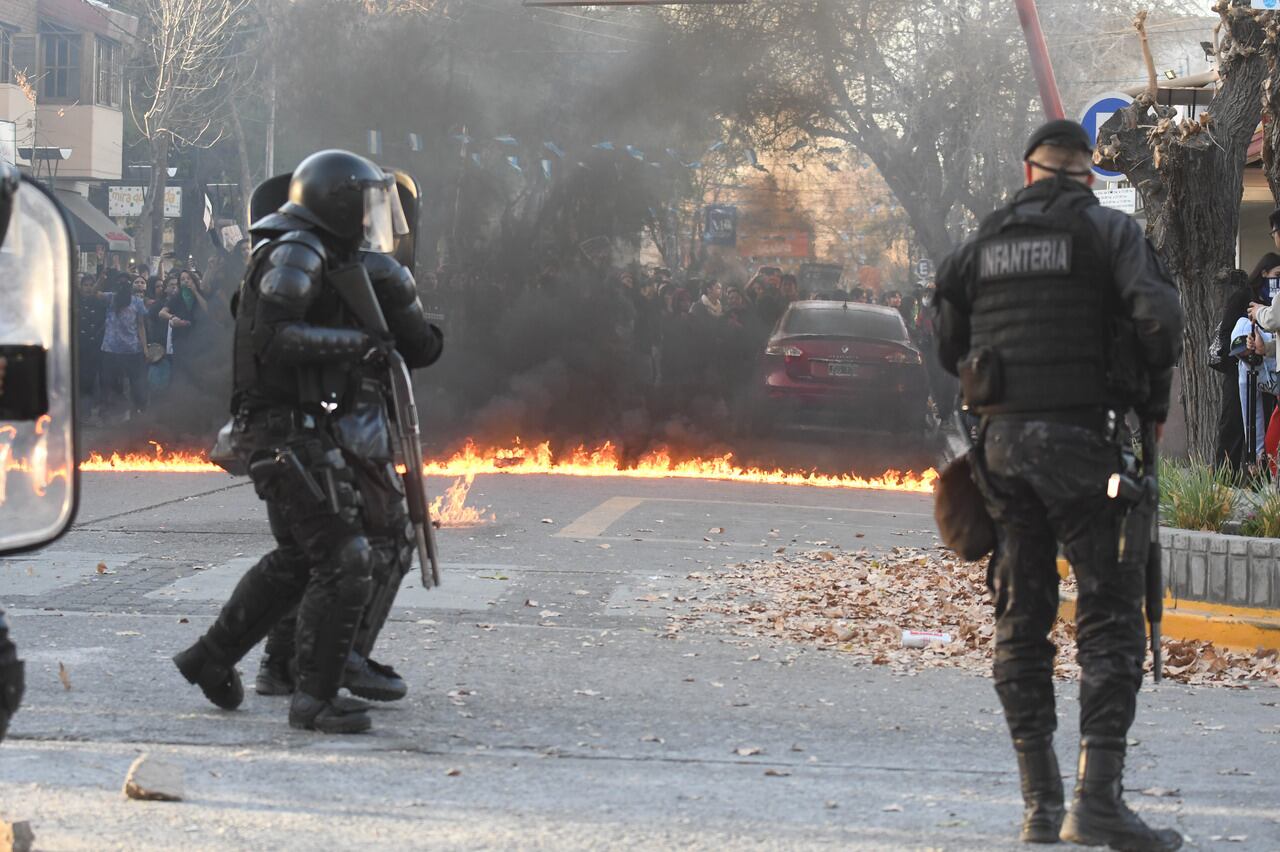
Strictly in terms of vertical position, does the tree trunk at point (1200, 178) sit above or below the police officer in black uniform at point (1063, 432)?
above

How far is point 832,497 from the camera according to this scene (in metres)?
14.4

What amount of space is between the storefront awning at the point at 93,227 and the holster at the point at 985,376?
4033 centimetres

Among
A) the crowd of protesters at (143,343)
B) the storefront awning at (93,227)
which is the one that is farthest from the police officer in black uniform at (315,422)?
the storefront awning at (93,227)

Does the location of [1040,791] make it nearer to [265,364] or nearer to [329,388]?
[329,388]

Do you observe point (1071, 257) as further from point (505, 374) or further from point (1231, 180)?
point (505, 374)

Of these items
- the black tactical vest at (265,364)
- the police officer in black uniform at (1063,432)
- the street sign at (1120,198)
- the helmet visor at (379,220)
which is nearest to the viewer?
the police officer in black uniform at (1063,432)

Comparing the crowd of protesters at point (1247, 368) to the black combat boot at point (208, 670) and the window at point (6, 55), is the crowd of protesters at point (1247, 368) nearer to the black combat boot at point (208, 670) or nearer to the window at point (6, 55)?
the black combat boot at point (208, 670)

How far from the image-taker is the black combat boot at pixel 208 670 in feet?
18.0

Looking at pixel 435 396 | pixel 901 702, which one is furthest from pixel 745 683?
pixel 435 396

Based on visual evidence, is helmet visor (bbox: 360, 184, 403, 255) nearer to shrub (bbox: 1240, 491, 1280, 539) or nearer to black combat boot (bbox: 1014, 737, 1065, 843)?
black combat boot (bbox: 1014, 737, 1065, 843)

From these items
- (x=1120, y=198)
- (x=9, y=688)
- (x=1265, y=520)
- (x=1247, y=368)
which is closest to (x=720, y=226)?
(x=1120, y=198)

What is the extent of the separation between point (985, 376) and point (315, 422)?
6.58 feet

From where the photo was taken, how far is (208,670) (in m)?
5.48

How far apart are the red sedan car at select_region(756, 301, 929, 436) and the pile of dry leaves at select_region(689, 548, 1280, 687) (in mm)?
6913
